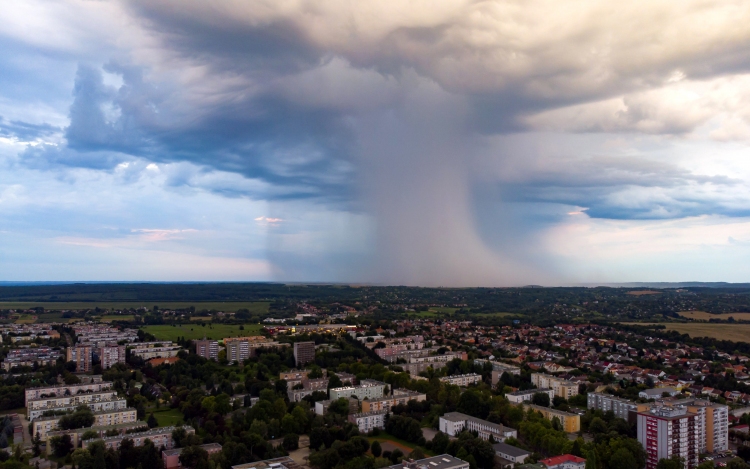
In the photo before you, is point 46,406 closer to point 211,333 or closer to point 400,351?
point 400,351

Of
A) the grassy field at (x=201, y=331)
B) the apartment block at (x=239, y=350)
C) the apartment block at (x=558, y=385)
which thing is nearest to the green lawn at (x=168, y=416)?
the apartment block at (x=239, y=350)

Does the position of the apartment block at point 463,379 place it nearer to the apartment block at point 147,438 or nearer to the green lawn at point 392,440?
the green lawn at point 392,440

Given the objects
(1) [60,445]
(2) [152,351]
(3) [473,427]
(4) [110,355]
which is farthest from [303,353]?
(1) [60,445]

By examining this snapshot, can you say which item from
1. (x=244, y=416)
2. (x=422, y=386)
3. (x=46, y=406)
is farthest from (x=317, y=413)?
(x=46, y=406)

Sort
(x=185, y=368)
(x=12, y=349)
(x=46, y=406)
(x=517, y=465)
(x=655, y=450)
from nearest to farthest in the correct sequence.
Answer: (x=517, y=465), (x=655, y=450), (x=46, y=406), (x=185, y=368), (x=12, y=349)

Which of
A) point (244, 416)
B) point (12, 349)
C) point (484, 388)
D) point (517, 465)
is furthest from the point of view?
point (12, 349)

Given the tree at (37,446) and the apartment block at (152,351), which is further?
the apartment block at (152,351)

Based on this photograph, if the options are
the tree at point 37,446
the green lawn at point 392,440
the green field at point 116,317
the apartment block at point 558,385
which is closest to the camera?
the tree at point 37,446
